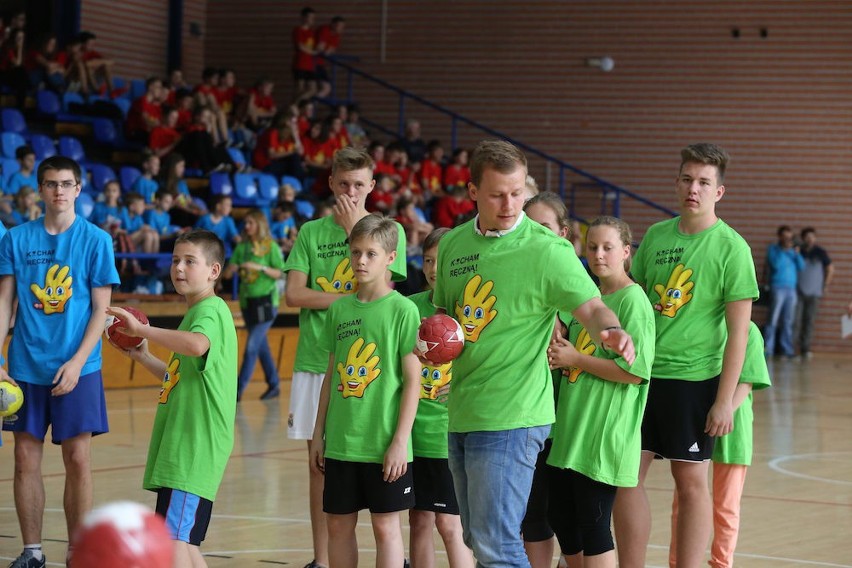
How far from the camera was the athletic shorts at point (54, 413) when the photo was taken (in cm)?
583

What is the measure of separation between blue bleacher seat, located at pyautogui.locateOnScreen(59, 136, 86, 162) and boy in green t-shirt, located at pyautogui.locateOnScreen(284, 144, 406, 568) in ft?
36.0

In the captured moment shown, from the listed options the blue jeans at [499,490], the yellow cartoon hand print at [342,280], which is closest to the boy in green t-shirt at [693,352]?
the blue jeans at [499,490]

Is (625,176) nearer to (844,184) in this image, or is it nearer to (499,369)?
(844,184)

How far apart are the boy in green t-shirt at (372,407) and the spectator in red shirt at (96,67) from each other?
45.0ft

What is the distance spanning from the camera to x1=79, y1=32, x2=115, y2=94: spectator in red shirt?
1762 centimetres

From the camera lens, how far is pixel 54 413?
584 centimetres

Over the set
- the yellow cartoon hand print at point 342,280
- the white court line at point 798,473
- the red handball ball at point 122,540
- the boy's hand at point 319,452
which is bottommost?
the white court line at point 798,473

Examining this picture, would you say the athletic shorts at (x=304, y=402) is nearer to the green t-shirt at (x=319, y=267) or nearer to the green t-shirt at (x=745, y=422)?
the green t-shirt at (x=319, y=267)

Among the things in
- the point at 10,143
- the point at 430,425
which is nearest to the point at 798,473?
the point at 430,425

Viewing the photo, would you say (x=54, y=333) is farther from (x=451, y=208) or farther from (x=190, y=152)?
(x=451, y=208)

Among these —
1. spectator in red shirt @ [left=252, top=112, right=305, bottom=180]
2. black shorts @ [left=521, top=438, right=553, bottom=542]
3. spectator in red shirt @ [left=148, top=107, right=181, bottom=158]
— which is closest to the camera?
black shorts @ [left=521, top=438, right=553, bottom=542]

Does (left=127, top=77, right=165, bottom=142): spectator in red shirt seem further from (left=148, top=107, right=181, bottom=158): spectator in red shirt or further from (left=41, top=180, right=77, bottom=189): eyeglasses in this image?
(left=41, top=180, right=77, bottom=189): eyeglasses

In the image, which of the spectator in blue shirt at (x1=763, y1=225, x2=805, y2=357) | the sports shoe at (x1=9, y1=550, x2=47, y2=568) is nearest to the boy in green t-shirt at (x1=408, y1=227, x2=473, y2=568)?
the sports shoe at (x1=9, y1=550, x2=47, y2=568)

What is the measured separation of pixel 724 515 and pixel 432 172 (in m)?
14.6
